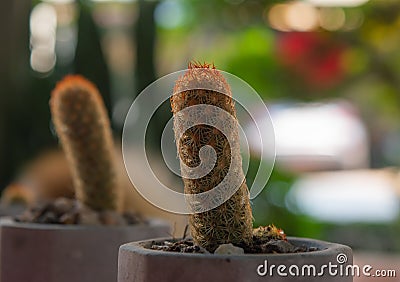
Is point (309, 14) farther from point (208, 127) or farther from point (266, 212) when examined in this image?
point (208, 127)

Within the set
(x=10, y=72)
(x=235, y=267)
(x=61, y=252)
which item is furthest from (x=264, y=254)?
(x=10, y=72)

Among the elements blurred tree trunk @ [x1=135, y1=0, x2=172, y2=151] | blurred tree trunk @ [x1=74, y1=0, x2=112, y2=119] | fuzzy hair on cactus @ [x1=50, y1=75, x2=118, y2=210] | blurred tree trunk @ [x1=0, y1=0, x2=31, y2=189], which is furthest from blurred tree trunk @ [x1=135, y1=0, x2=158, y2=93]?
fuzzy hair on cactus @ [x1=50, y1=75, x2=118, y2=210]

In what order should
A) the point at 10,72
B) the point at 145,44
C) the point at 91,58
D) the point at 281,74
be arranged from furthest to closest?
A: 1. the point at 281,74
2. the point at 145,44
3. the point at 91,58
4. the point at 10,72

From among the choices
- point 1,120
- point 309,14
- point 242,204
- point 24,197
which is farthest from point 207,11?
point 242,204

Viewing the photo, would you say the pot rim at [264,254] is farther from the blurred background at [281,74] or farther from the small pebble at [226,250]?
the blurred background at [281,74]

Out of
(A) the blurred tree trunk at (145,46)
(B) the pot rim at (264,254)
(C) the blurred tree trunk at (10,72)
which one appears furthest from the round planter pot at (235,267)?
(A) the blurred tree trunk at (145,46)

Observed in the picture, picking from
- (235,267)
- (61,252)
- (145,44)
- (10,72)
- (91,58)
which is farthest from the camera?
(145,44)

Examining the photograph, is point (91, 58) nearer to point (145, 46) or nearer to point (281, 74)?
point (145, 46)
